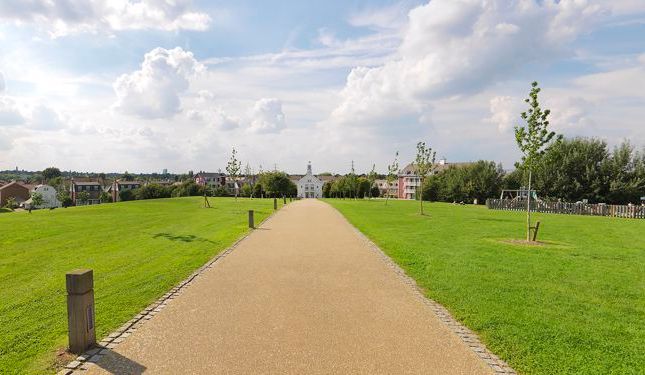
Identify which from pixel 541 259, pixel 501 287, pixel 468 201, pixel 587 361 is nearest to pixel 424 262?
pixel 501 287

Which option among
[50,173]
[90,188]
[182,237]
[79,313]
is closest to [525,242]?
[182,237]

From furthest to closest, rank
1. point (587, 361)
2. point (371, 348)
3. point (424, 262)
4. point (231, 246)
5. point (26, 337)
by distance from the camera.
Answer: point (231, 246)
point (424, 262)
point (26, 337)
point (371, 348)
point (587, 361)

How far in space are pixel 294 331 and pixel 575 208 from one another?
3856 cm

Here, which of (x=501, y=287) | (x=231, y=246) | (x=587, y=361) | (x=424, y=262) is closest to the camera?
(x=587, y=361)

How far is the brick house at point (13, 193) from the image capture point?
8819cm

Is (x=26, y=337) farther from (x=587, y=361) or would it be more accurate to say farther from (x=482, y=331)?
(x=587, y=361)

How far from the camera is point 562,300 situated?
7.56m

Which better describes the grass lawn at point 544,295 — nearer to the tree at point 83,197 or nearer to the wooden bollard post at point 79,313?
the wooden bollard post at point 79,313

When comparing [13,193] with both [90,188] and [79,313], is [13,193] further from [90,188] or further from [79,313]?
[79,313]

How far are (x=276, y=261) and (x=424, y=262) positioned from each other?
13.3 feet

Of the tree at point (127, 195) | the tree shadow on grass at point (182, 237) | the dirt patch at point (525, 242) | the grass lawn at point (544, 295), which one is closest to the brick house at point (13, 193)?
the tree at point (127, 195)

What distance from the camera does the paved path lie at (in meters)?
4.75

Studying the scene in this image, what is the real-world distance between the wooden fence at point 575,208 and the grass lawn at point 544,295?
21192 mm

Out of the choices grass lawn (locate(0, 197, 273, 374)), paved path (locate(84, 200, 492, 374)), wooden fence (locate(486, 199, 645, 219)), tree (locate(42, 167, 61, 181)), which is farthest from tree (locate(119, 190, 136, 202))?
paved path (locate(84, 200, 492, 374))
